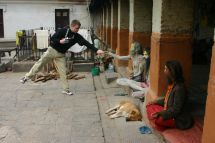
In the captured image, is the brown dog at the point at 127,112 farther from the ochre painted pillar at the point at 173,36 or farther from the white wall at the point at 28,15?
the white wall at the point at 28,15

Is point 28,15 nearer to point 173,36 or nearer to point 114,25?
point 114,25

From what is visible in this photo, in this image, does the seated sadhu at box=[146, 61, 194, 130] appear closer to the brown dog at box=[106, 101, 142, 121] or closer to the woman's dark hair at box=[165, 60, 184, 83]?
the woman's dark hair at box=[165, 60, 184, 83]

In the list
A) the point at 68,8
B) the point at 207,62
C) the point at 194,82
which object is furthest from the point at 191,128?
the point at 68,8

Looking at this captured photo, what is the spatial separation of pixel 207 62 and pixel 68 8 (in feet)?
57.5

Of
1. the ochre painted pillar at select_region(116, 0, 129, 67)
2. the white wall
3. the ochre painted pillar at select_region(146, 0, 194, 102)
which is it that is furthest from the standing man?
the white wall

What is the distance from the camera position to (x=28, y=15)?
86.7 feet

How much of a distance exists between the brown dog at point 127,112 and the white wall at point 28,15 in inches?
823

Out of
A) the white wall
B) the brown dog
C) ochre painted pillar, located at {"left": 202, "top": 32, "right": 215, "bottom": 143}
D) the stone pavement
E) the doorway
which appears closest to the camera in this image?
ochre painted pillar, located at {"left": 202, "top": 32, "right": 215, "bottom": 143}

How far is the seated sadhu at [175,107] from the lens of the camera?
458 centimetres

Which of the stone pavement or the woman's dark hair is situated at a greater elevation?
the woman's dark hair

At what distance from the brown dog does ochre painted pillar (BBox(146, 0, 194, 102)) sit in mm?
726

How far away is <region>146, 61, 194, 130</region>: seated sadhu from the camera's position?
4.58 metres

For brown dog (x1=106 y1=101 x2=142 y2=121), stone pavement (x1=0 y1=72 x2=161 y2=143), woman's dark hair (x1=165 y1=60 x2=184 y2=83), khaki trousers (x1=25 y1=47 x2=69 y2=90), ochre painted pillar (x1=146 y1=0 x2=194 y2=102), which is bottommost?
stone pavement (x1=0 y1=72 x2=161 y2=143)

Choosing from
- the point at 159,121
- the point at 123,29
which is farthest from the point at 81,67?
the point at 159,121
